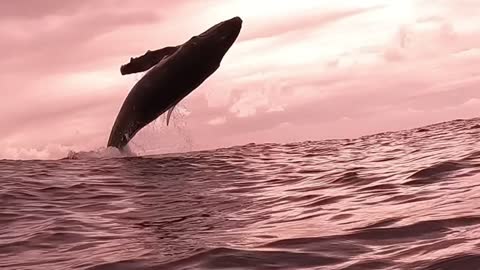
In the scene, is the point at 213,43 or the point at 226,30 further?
the point at 226,30

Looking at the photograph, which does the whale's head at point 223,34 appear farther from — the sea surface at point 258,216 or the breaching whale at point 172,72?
the sea surface at point 258,216

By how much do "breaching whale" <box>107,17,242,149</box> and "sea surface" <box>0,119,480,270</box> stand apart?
6.68 feet

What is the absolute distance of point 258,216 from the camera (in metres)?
7.18

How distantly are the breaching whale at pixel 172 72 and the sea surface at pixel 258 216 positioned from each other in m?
2.04

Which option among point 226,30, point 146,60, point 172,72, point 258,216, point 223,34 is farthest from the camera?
point 146,60

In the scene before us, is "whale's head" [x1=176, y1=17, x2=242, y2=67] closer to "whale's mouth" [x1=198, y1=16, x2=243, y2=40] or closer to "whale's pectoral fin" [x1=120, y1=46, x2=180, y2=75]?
"whale's mouth" [x1=198, y1=16, x2=243, y2=40]

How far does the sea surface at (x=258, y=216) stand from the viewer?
4.77 m

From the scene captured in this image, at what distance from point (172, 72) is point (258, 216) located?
7849mm

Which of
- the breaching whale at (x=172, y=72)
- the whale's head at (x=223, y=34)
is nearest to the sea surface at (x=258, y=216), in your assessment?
the breaching whale at (x=172, y=72)

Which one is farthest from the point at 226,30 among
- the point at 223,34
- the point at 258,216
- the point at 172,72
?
the point at 258,216

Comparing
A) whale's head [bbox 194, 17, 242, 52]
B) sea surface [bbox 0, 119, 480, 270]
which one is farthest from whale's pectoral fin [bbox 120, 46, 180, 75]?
sea surface [bbox 0, 119, 480, 270]

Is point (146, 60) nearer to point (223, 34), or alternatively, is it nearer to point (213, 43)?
point (213, 43)

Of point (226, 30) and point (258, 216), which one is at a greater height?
point (226, 30)

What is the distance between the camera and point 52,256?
596 cm
